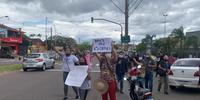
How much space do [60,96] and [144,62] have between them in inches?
133

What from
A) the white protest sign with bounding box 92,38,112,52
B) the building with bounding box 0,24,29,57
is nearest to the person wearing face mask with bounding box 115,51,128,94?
the white protest sign with bounding box 92,38,112,52

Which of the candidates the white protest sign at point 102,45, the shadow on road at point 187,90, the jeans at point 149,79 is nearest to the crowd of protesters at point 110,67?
the jeans at point 149,79

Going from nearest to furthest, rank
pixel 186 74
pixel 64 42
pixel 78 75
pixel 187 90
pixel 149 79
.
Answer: pixel 78 75
pixel 149 79
pixel 186 74
pixel 187 90
pixel 64 42

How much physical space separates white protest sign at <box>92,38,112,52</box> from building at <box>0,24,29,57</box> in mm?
71270

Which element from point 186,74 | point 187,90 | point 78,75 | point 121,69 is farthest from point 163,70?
point 78,75

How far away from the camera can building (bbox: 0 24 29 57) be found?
270ft

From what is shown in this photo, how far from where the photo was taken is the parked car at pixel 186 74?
15.1m

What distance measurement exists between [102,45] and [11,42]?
264 ft

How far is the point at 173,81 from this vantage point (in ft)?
51.9

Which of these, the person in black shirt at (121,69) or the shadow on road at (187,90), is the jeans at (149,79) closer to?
the person in black shirt at (121,69)

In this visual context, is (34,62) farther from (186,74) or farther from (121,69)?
(186,74)

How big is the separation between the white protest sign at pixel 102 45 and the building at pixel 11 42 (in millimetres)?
71270

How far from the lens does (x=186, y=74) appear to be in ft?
50.2

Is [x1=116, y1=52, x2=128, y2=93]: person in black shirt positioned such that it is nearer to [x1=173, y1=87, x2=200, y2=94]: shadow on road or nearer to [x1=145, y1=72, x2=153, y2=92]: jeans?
[x1=145, y1=72, x2=153, y2=92]: jeans
